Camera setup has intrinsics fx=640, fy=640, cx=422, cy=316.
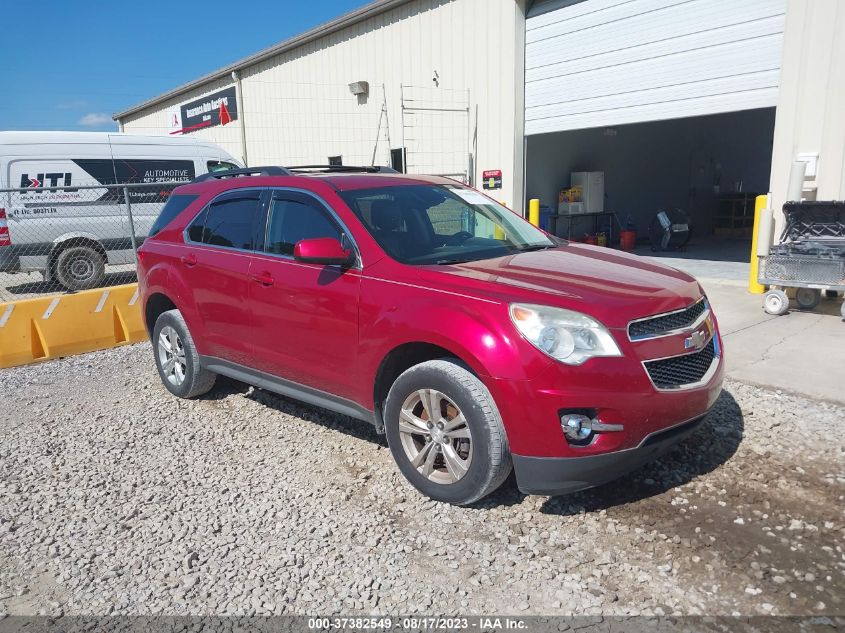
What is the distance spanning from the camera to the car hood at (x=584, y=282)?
10.3 ft

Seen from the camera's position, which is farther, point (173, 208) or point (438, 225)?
point (173, 208)

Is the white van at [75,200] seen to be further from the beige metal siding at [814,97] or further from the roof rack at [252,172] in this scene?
the beige metal siding at [814,97]

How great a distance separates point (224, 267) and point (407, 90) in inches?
408

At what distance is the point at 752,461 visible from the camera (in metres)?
3.94

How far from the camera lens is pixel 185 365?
5312mm

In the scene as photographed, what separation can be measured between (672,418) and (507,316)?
3.22 ft

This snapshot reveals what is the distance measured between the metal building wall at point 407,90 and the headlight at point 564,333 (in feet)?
31.3

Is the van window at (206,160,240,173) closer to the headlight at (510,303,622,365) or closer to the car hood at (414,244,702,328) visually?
the car hood at (414,244,702,328)

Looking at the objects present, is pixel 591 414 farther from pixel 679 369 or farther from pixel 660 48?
pixel 660 48

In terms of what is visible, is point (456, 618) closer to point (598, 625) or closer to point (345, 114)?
point (598, 625)

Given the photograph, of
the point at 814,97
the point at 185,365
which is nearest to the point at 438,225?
the point at 185,365

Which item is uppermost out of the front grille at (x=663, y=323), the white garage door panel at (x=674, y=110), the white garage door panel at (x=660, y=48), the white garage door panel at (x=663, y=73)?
the white garage door panel at (x=660, y=48)

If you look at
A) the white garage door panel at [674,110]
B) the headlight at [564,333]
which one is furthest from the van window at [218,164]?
the headlight at [564,333]

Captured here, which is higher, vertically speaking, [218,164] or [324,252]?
[218,164]
